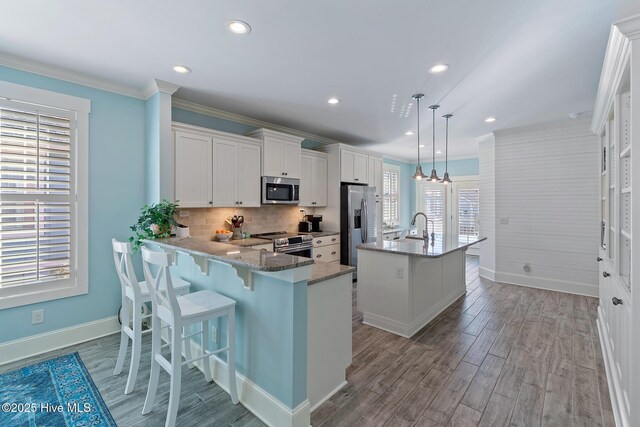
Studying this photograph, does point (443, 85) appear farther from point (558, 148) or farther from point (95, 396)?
point (95, 396)

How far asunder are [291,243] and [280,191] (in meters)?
0.85

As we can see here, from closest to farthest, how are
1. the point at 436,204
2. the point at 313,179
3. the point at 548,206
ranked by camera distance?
the point at 548,206 → the point at 313,179 → the point at 436,204

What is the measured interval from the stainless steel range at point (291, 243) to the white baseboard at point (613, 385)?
3.39 metres

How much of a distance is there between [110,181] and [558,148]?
21.1 ft

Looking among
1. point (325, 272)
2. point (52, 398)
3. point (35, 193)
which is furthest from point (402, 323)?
point (35, 193)

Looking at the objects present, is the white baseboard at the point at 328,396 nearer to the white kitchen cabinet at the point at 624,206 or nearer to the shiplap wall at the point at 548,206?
the white kitchen cabinet at the point at 624,206

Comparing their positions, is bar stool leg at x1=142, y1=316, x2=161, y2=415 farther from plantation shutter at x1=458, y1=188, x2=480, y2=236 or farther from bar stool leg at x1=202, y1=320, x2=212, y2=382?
plantation shutter at x1=458, y1=188, x2=480, y2=236

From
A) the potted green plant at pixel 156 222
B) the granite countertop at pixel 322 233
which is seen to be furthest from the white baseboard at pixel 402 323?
the potted green plant at pixel 156 222

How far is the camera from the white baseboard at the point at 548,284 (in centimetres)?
445

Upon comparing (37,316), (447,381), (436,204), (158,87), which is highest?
(158,87)

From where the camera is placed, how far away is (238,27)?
2102 mm

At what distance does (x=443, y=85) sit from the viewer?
3109 mm

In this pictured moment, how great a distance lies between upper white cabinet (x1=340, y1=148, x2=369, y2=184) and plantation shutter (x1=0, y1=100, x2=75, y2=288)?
12.4 ft

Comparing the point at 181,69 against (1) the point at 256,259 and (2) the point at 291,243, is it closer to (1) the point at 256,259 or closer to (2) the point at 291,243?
(1) the point at 256,259
